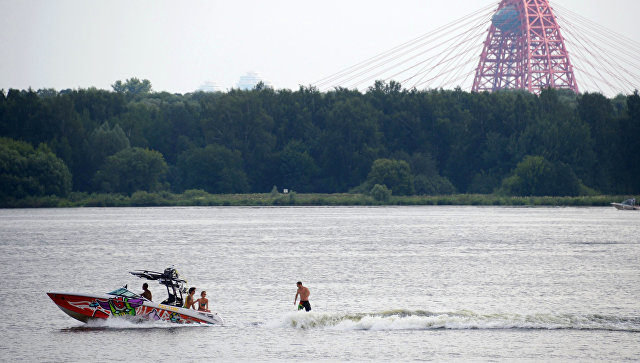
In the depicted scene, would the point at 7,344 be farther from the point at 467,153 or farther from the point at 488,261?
the point at 467,153

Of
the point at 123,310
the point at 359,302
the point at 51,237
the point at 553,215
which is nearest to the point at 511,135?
the point at 553,215

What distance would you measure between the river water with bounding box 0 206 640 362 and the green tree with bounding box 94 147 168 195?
44.4 m

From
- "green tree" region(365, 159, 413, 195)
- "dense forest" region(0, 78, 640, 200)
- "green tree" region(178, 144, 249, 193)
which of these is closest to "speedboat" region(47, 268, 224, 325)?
"dense forest" region(0, 78, 640, 200)

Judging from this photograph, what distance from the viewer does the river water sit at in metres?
44.2

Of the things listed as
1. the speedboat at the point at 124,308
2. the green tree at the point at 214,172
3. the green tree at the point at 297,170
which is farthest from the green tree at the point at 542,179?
the speedboat at the point at 124,308

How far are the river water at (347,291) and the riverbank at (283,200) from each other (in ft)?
144

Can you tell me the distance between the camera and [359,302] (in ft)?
187

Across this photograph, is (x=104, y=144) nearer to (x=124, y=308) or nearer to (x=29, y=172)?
(x=29, y=172)

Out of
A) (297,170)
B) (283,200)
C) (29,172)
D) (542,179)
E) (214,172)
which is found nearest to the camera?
(29,172)

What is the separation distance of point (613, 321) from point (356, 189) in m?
130

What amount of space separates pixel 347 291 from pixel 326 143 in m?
125

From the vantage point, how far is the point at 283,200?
575ft

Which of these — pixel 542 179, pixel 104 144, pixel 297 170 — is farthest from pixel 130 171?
pixel 542 179

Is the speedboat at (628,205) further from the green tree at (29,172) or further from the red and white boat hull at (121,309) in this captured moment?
the red and white boat hull at (121,309)
